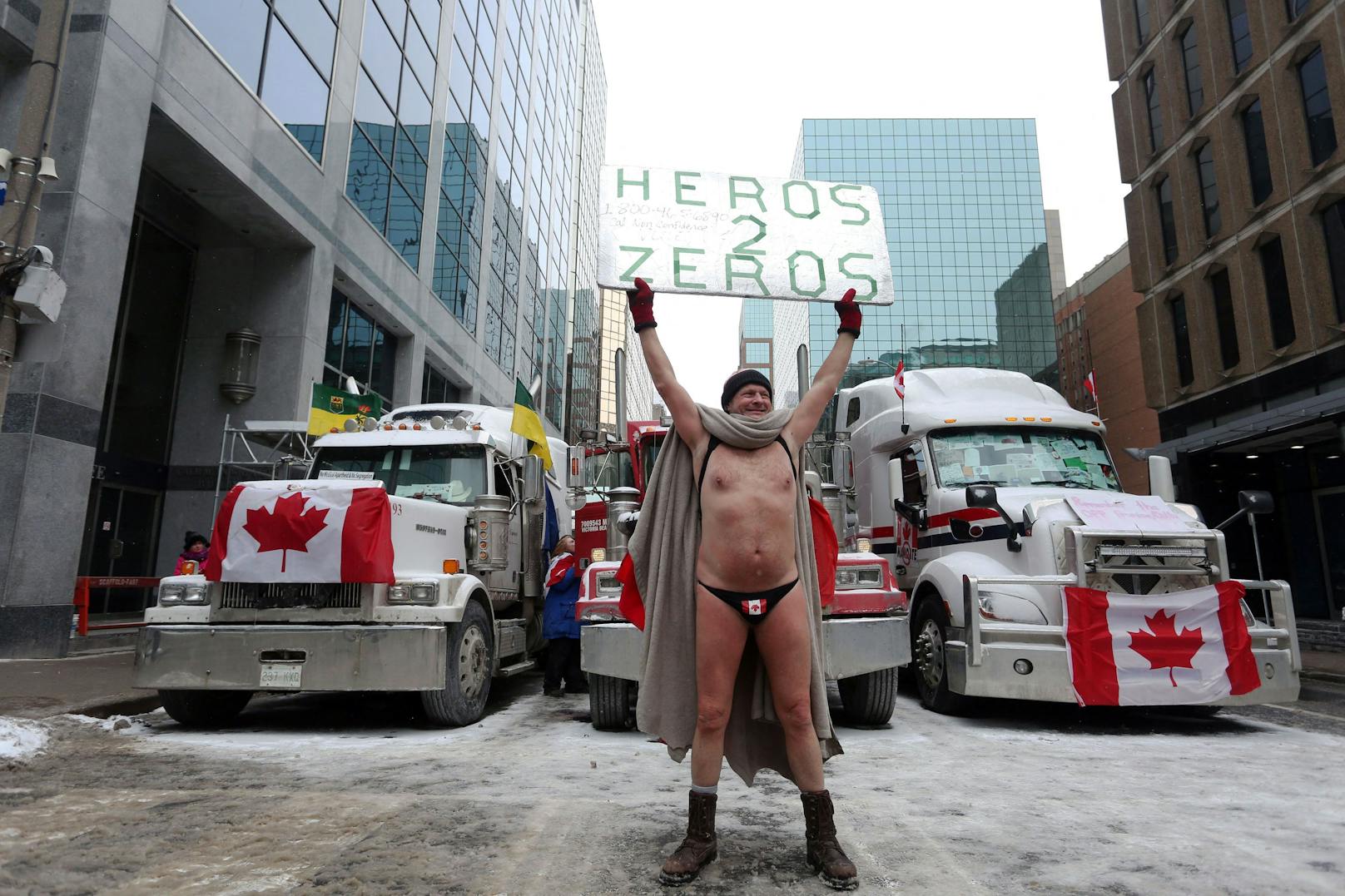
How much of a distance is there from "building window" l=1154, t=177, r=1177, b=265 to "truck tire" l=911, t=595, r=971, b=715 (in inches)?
814

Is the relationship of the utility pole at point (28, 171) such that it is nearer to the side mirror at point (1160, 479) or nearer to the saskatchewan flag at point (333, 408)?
the saskatchewan flag at point (333, 408)

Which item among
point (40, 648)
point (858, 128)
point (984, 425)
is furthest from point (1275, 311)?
point (858, 128)

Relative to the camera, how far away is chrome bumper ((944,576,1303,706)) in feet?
20.8

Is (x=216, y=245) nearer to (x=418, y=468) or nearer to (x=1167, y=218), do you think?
(x=418, y=468)

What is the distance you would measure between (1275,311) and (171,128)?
74.2 feet

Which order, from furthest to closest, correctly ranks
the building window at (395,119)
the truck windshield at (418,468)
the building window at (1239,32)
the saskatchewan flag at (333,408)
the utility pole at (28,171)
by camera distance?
1. the building window at (1239,32)
2. the building window at (395,119)
3. the saskatchewan flag at (333,408)
4. the truck windshield at (418,468)
5. the utility pole at (28,171)

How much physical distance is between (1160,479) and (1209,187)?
59.8ft

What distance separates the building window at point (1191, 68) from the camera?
21969 millimetres

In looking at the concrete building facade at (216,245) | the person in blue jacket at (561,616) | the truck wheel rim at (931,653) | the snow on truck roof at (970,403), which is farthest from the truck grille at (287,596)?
the snow on truck roof at (970,403)

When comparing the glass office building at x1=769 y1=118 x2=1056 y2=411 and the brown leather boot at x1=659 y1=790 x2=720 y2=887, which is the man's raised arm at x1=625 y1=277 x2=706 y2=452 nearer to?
the brown leather boot at x1=659 y1=790 x2=720 y2=887

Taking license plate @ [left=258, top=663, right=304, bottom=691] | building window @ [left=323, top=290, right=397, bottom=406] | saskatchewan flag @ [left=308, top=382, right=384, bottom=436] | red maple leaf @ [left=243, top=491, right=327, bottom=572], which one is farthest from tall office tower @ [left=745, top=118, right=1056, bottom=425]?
license plate @ [left=258, top=663, right=304, bottom=691]

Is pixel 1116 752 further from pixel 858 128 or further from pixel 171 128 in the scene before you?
pixel 858 128

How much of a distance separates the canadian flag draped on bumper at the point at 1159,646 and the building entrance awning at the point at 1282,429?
8.48 metres

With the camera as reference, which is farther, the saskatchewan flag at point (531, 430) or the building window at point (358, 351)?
the building window at point (358, 351)
